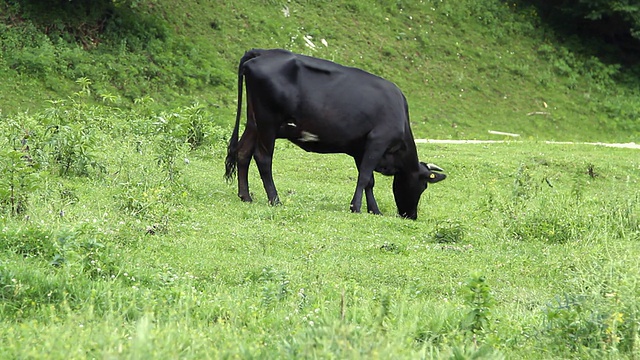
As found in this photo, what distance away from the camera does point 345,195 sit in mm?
14992

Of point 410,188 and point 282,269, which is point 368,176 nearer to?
point 410,188

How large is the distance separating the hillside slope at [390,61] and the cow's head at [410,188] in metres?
11.7

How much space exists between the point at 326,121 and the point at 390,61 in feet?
67.8

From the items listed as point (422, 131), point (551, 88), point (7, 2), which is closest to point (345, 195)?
point (422, 131)

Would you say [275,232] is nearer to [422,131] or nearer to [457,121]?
[422,131]

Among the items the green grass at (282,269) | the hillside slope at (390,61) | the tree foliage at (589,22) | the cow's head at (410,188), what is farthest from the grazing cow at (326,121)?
the tree foliage at (589,22)

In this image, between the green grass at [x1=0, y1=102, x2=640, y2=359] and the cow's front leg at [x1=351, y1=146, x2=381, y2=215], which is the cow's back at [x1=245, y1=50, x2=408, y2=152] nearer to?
the cow's front leg at [x1=351, y1=146, x2=381, y2=215]

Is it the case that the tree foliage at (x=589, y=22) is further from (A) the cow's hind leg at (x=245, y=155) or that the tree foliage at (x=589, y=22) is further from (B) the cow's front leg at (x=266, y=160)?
(B) the cow's front leg at (x=266, y=160)

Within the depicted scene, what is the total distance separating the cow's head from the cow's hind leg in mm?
2494

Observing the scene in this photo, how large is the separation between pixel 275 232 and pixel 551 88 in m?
27.9

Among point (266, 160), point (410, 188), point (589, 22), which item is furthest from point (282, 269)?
point (589, 22)

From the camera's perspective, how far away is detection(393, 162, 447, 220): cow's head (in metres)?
13.9

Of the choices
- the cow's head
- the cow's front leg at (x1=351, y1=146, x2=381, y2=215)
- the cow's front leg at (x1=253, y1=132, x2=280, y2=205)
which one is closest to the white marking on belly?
the cow's front leg at (x1=253, y1=132, x2=280, y2=205)

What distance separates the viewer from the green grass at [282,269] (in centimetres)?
504
